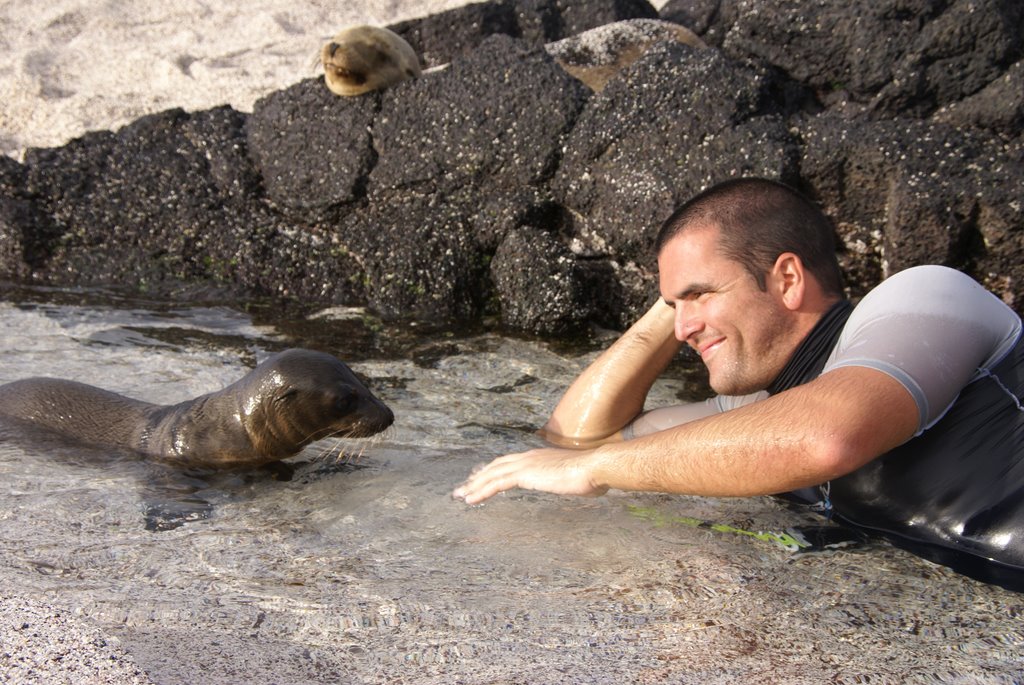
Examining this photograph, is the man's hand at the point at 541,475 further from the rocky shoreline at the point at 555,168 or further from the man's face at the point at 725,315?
the rocky shoreline at the point at 555,168

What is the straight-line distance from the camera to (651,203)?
656 cm

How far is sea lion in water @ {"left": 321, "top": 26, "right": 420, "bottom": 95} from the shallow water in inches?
139

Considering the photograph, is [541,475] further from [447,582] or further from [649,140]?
[649,140]

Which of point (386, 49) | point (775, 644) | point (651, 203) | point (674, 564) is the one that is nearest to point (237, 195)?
point (386, 49)

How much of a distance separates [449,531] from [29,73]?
27.0ft

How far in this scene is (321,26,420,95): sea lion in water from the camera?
24.5 ft

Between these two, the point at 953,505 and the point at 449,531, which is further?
the point at 449,531

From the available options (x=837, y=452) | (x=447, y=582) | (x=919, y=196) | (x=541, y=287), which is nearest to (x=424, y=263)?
(x=541, y=287)

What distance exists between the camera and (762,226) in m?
3.64

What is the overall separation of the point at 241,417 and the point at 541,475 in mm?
1578

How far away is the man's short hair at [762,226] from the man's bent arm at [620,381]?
2.60 feet

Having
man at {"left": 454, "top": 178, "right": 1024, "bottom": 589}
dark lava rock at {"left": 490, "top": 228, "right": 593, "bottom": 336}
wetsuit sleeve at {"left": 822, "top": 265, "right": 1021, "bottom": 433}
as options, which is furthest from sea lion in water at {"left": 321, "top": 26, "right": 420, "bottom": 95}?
wetsuit sleeve at {"left": 822, "top": 265, "right": 1021, "bottom": 433}

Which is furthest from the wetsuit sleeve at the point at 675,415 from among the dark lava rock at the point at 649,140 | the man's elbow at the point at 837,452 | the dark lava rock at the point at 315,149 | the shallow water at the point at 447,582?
the dark lava rock at the point at 315,149

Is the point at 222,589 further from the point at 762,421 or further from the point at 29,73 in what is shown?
the point at 29,73
